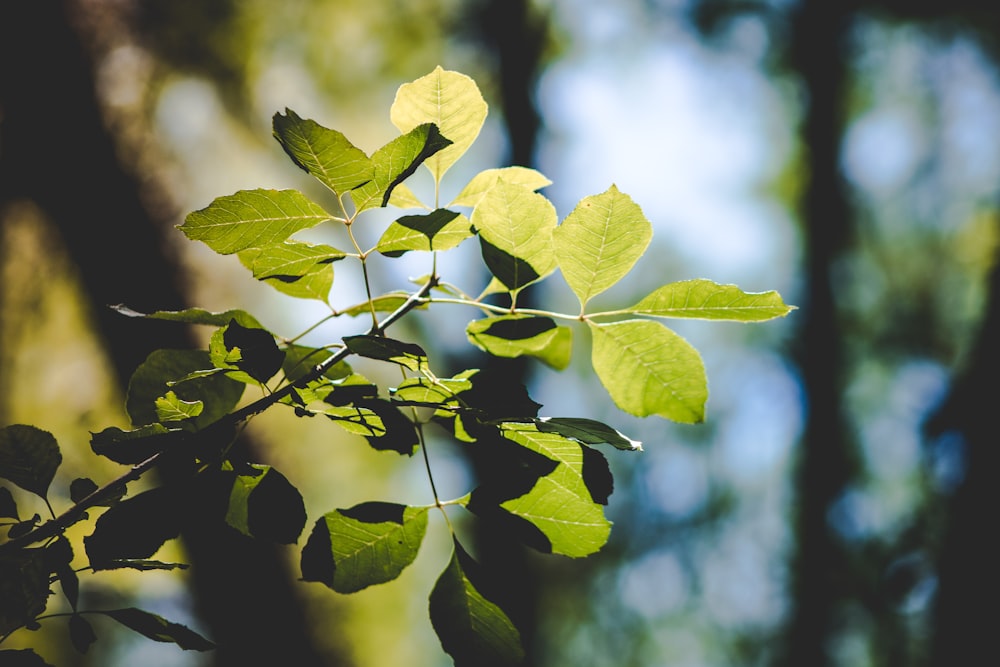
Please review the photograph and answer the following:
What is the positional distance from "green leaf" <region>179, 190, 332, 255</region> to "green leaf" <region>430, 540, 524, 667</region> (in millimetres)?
356

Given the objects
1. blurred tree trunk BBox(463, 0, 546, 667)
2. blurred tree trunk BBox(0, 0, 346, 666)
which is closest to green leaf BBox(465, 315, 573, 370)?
blurred tree trunk BBox(0, 0, 346, 666)

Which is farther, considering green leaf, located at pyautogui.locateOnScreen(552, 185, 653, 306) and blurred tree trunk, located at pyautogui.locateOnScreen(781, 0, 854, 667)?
blurred tree trunk, located at pyautogui.locateOnScreen(781, 0, 854, 667)

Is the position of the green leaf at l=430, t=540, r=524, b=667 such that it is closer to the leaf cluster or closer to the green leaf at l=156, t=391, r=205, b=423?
the leaf cluster

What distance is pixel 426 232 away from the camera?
54 centimetres

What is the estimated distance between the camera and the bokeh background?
3.14m

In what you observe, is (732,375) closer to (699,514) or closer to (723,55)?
(699,514)

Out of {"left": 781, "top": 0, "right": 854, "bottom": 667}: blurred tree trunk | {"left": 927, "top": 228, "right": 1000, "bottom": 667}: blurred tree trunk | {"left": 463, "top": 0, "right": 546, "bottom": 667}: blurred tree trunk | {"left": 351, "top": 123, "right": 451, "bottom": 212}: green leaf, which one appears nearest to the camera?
{"left": 351, "top": 123, "right": 451, "bottom": 212}: green leaf

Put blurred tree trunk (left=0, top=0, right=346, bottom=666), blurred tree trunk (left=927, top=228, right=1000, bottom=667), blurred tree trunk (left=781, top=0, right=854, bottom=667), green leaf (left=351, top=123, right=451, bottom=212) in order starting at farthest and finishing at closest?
blurred tree trunk (left=781, top=0, right=854, bottom=667), blurred tree trunk (left=0, top=0, right=346, bottom=666), blurred tree trunk (left=927, top=228, right=1000, bottom=667), green leaf (left=351, top=123, right=451, bottom=212)

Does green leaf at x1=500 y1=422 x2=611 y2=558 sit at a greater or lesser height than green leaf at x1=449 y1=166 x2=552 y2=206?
lesser

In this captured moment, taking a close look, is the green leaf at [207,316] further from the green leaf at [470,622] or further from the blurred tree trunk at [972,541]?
the blurred tree trunk at [972,541]

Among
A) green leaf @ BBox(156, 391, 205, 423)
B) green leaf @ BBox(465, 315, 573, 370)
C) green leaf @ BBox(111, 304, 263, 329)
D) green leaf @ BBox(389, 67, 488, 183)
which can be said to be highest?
green leaf @ BBox(389, 67, 488, 183)

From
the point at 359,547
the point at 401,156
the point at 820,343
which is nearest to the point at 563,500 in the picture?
the point at 359,547

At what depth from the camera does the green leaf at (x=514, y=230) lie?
53 centimetres

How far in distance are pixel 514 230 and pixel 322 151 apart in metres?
0.18
